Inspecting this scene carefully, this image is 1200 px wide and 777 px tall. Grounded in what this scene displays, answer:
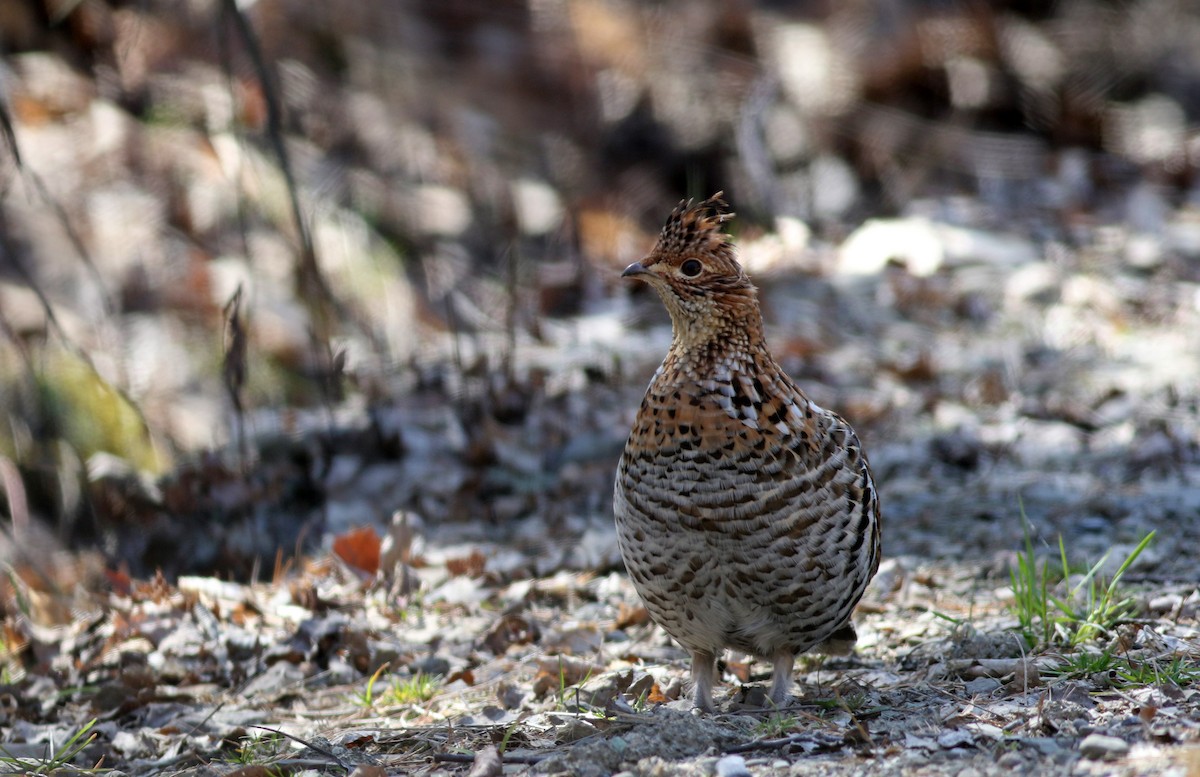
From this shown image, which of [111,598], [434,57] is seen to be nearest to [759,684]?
[111,598]

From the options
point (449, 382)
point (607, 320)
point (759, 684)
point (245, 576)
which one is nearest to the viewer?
point (759, 684)

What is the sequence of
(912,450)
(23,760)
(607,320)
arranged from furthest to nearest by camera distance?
(607,320) < (912,450) < (23,760)

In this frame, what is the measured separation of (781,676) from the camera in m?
4.10

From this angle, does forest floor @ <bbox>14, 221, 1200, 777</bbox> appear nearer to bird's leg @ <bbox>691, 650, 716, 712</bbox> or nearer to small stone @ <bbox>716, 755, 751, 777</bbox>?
small stone @ <bbox>716, 755, 751, 777</bbox>

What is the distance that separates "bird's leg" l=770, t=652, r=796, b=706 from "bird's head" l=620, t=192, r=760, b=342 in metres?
1.04

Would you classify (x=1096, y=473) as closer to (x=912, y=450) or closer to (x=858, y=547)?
(x=912, y=450)

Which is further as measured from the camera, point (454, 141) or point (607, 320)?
point (454, 141)

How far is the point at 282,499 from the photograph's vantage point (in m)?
6.16

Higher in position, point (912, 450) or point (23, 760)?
point (912, 450)

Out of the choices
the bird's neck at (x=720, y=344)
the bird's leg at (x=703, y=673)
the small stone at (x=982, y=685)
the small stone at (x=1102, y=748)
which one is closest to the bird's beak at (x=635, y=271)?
the bird's neck at (x=720, y=344)

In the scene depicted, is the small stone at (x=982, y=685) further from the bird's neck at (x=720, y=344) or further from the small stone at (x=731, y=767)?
the bird's neck at (x=720, y=344)

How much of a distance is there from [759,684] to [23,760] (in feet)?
7.48

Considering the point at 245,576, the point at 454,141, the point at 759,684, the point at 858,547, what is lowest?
the point at 245,576

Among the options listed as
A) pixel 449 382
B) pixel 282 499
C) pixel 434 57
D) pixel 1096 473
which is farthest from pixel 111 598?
pixel 434 57
